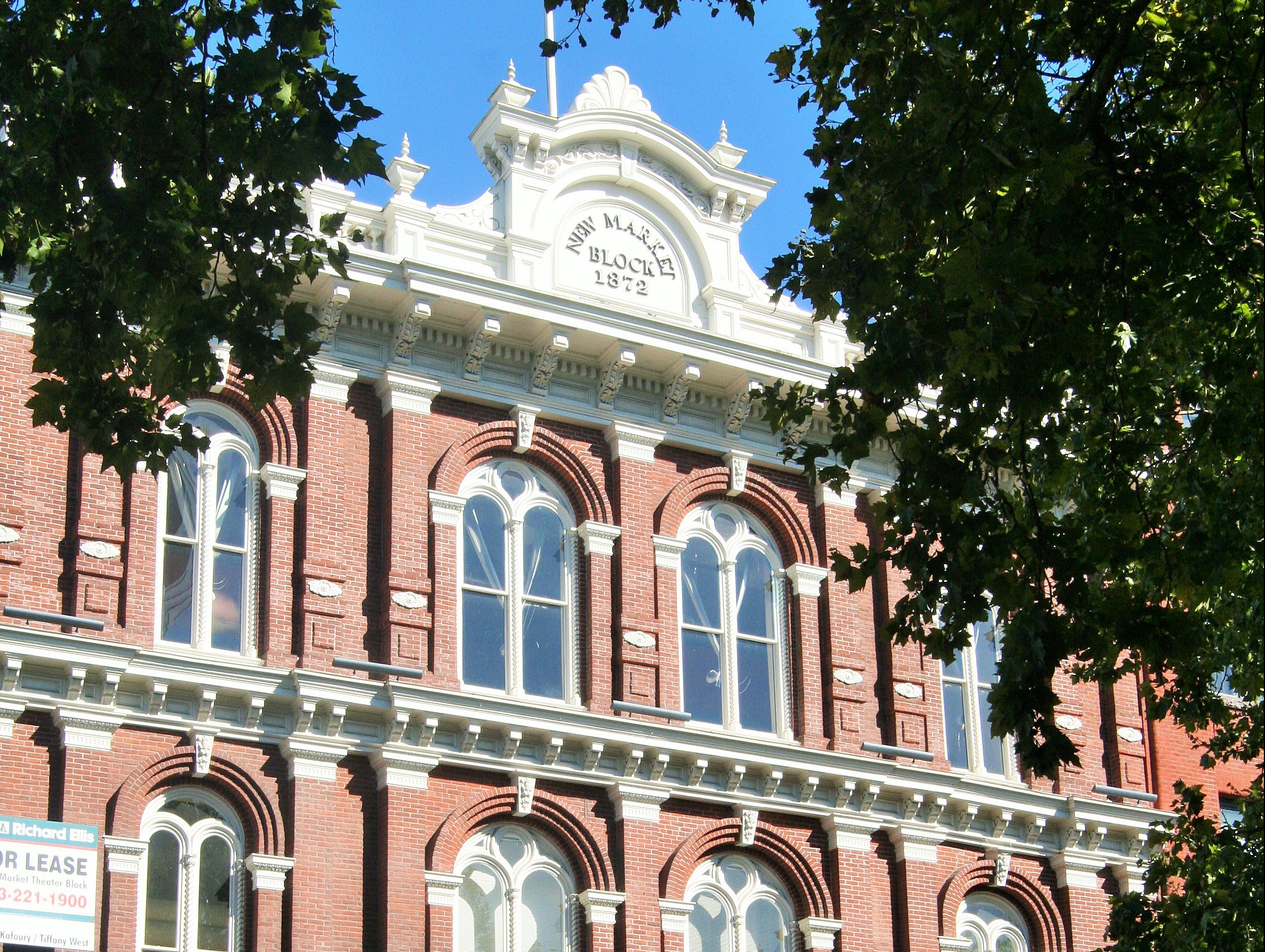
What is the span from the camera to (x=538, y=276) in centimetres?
2625

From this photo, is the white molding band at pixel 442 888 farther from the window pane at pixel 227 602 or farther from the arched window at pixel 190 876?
the window pane at pixel 227 602

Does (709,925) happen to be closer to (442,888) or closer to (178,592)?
(442,888)

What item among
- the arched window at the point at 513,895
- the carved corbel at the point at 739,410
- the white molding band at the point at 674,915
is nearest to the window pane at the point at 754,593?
the carved corbel at the point at 739,410

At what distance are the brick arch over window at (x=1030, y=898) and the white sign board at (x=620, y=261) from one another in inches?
321

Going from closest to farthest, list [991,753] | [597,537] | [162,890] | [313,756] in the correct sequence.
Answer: [162,890] → [313,756] → [597,537] → [991,753]

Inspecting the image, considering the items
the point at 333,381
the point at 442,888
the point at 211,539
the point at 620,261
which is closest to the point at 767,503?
the point at 620,261

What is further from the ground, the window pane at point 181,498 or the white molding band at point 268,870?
the window pane at point 181,498

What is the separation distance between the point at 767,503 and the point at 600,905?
5957mm

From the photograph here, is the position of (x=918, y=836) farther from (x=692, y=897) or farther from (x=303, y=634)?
(x=303, y=634)

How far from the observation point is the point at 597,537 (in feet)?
84.9

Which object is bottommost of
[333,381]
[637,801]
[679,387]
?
[637,801]

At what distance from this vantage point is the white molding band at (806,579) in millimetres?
27188

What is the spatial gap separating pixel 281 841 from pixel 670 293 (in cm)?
894

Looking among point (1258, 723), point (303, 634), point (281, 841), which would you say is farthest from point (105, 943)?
point (1258, 723)
